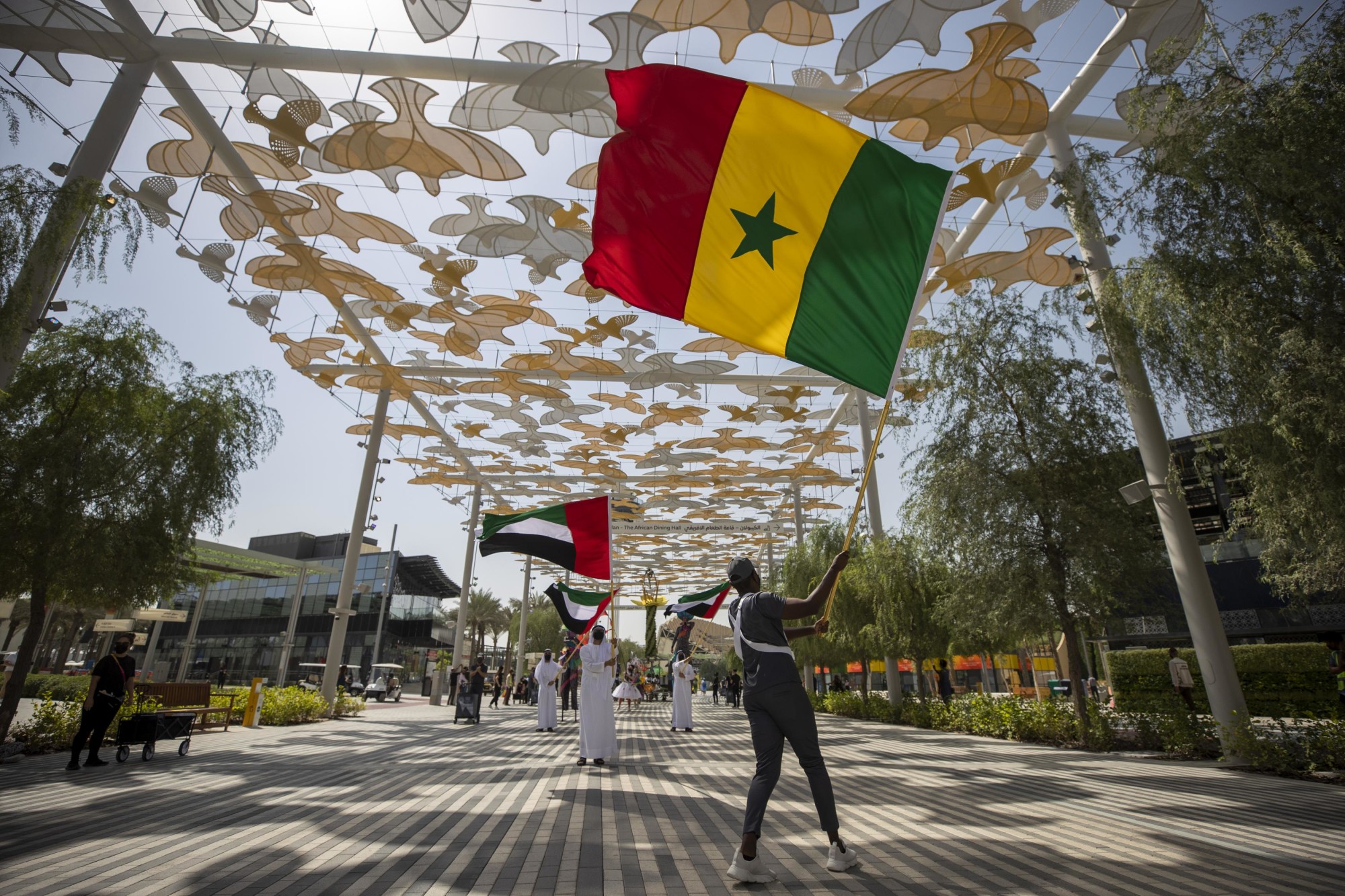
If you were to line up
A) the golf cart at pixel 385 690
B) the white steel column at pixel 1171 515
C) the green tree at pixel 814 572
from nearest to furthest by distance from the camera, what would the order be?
the white steel column at pixel 1171 515 < the green tree at pixel 814 572 < the golf cart at pixel 385 690

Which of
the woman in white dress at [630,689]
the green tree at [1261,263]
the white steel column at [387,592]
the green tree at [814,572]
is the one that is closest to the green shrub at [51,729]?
the green tree at [1261,263]

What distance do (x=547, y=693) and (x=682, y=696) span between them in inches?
134

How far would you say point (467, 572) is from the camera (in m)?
29.6

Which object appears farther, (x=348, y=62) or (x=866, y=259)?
(x=348, y=62)

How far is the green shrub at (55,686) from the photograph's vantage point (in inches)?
738

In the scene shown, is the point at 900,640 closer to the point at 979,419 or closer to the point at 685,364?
the point at 979,419

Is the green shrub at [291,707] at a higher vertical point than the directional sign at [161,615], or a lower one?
lower

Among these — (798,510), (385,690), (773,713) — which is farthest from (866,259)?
(385,690)

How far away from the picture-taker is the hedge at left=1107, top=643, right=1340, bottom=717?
1585cm

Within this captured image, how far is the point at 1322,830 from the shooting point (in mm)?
4883

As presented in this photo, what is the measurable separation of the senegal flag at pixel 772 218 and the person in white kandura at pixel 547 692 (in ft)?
36.9

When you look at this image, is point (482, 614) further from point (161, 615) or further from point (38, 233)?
point (38, 233)

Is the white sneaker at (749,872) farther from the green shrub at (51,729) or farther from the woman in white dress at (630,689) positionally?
the woman in white dress at (630,689)

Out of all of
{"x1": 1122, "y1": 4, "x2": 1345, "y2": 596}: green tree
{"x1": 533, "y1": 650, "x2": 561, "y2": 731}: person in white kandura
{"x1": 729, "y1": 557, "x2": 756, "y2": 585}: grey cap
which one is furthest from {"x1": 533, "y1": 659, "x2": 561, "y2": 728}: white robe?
{"x1": 1122, "y1": 4, "x2": 1345, "y2": 596}: green tree
